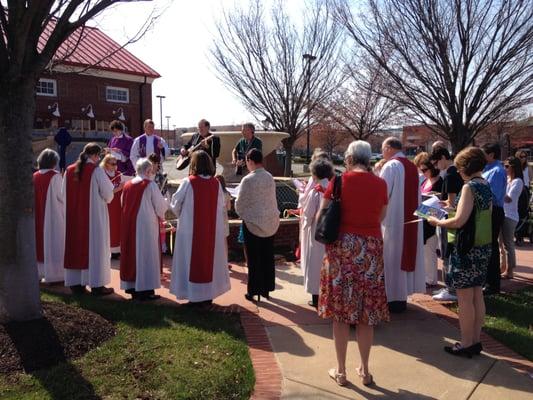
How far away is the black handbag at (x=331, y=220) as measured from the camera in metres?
3.96

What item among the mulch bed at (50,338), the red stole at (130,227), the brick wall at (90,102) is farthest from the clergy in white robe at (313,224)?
the brick wall at (90,102)

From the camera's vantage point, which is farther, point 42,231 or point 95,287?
point 42,231

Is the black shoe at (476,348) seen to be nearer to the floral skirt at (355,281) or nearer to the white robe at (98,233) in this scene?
the floral skirt at (355,281)

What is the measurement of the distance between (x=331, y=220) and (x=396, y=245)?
204cm

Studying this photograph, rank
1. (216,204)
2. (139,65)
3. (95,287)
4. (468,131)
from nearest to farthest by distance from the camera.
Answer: (216,204)
(95,287)
(468,131)
(139,65)

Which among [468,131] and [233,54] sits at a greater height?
[233,54]

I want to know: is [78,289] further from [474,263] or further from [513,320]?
[513,320]

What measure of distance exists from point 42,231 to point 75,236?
0.91m

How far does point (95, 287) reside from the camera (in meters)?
6.42

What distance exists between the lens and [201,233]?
18.9ft

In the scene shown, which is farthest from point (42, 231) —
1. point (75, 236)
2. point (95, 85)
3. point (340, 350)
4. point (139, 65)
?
point (139, 65)

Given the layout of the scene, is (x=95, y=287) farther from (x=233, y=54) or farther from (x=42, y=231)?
(x=233, y=54)

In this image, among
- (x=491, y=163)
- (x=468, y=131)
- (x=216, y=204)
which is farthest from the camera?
(x=468, y=131)

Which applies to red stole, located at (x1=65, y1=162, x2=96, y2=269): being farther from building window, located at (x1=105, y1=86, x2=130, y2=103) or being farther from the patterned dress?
building window, located at (x1=105, y1=86, x2=130, y2=103)
